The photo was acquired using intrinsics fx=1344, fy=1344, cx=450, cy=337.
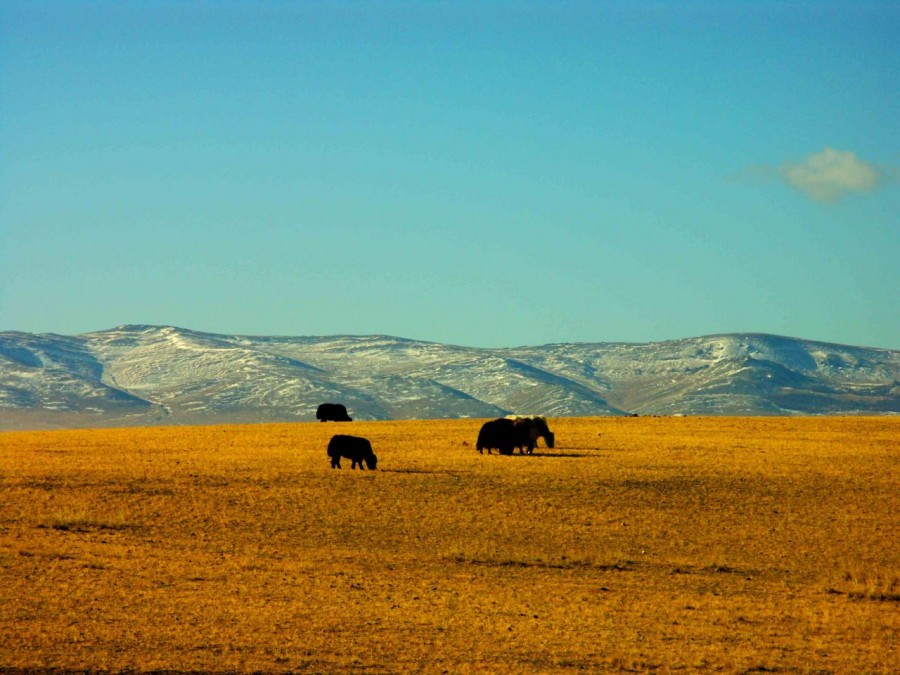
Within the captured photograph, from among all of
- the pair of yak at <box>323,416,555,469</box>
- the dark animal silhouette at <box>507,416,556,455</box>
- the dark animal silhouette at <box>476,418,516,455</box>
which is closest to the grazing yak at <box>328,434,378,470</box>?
the pair of yak at <box>323,416,555,469</box>

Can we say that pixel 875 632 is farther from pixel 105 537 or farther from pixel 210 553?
pixel 105 537

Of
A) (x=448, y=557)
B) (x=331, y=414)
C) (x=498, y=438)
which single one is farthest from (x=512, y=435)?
(x=331, y=414)

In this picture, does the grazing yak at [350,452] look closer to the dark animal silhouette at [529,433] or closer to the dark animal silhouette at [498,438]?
the dark animal silhouette at [498,438]

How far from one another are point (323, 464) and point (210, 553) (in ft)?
40.6

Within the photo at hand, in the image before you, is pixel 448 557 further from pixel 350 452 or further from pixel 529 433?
pixel 529 433

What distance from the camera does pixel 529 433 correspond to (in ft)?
156

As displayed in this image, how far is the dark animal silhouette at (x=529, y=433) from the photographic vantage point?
155 feet

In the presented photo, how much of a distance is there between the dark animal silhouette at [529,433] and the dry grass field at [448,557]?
67cm

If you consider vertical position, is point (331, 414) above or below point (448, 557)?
above

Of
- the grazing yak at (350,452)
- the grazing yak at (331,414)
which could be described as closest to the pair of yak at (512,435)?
the grazing yak at (350,452)

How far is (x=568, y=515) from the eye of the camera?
118 feet

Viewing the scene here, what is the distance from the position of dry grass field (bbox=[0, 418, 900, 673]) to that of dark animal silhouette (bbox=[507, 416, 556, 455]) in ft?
2.20

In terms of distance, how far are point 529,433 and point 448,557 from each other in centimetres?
1686

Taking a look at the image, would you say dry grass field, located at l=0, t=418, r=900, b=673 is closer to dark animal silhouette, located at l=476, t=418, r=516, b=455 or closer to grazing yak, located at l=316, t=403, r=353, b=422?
dark animal silhouette, located at l=476, t=418, r=516, b=455
